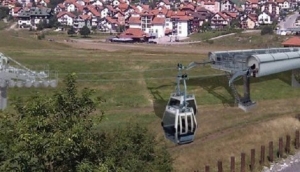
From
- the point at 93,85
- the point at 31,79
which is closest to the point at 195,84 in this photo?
the point at 93,85

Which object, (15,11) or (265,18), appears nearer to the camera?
(265,18)

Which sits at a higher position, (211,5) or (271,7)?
(211,5)

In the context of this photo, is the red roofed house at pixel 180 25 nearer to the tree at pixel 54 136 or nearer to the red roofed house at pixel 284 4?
the red roofed house at pixel 284 4

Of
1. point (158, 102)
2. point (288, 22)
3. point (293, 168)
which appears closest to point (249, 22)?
point (288, 22)

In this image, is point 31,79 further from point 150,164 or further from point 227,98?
point 150,164

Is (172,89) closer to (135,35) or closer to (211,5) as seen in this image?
(135,35)

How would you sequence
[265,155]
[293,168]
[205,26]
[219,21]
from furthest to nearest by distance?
1. [219,21]
2. [205,26]
3. [265,155]
4. [293,168]

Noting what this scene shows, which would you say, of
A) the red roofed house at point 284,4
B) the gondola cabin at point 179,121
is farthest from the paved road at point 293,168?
the red roofed house at point 284,4
